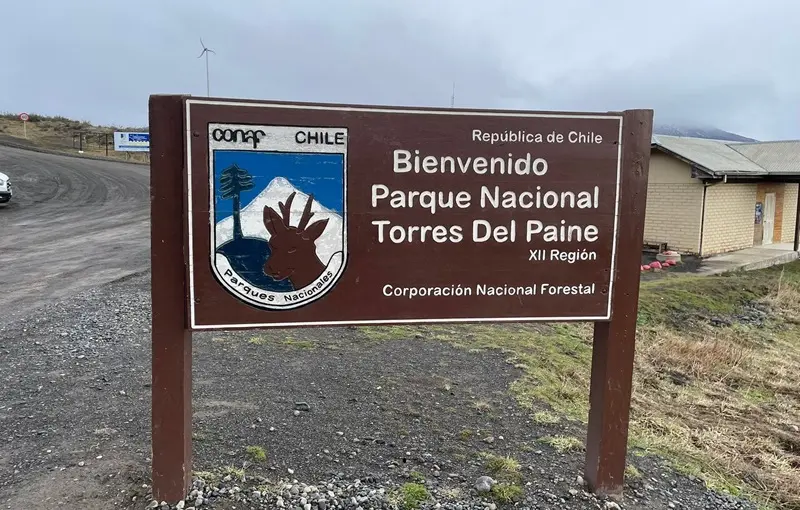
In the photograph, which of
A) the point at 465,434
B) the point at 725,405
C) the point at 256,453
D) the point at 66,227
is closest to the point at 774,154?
the point at 725,405

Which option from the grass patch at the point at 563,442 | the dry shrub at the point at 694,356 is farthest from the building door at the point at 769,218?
the grass patch at the point at 563,442

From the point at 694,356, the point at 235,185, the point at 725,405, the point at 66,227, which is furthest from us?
the point at 66,227

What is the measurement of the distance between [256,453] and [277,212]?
5.57 feet

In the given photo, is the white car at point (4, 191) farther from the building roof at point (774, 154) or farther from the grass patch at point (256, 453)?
the building roof at point (774, 154)

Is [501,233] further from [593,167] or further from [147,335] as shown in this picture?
[147,335]

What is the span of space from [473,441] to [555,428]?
727 mm

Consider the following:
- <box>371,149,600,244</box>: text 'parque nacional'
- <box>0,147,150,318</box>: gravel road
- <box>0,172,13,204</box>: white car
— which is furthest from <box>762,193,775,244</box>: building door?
<box>0,172,13,204</box>: white car

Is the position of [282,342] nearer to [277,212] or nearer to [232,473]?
[232,473]

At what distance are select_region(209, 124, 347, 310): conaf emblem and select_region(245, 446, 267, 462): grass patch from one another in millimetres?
1245

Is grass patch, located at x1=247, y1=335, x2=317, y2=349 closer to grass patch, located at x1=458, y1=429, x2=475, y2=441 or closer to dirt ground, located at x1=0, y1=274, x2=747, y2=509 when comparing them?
dirt ground, located at x1=0, y1=274, x2=747, y2=509

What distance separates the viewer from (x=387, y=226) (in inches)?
129

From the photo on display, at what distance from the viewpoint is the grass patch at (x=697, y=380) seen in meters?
4.79

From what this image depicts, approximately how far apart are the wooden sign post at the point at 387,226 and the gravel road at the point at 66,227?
6.02 m

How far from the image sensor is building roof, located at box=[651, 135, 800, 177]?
19484 millimetres
